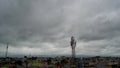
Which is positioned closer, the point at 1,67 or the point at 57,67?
the point at 1,67

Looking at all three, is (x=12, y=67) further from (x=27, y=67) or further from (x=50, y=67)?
(x=50, y=67)

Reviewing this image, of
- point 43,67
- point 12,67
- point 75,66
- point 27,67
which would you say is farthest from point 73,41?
point 12,67

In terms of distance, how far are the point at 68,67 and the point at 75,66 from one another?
1882 mm

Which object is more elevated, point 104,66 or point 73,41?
point 73,41

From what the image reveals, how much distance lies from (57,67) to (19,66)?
27.7 ft

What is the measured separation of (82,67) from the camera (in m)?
40.4

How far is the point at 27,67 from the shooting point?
131ft

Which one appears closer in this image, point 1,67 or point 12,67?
point 1,67

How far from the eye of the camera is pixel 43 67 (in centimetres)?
4031

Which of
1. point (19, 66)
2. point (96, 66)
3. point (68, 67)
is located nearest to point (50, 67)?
point (68, 67)

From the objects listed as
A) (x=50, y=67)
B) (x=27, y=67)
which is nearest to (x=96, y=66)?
(x=50, y=67)

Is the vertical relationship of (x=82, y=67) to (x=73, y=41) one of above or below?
below

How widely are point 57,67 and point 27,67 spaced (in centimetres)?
649

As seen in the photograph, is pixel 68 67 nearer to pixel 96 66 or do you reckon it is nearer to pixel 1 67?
pixel 96 66
